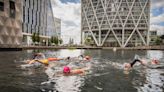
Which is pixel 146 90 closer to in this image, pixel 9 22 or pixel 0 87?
pixel 0 87

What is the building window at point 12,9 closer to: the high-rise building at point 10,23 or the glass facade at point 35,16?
the high-rise building at point 10,23

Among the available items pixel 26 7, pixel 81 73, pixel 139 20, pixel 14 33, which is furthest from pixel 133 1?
pixel 81 73

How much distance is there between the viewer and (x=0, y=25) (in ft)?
274

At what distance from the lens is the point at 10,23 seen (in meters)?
89.5

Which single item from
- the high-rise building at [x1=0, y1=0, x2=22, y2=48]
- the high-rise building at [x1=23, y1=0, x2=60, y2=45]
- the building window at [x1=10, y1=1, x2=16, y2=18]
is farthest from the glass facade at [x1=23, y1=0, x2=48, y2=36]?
the building window at [x1=10, y1=1, x2=16, y2=18]

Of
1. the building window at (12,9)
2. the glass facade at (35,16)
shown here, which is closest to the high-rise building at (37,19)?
the glass facade at (35,16)

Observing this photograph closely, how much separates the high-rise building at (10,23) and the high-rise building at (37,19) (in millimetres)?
40057

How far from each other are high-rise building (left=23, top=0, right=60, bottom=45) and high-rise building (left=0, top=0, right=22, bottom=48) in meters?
40.1

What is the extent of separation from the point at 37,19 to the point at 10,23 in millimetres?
78648

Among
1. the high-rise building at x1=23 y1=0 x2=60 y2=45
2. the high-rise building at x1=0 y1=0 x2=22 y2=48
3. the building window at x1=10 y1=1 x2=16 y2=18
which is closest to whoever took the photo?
the high-rise building at x1=0 y1=0 x2=22 y2=48

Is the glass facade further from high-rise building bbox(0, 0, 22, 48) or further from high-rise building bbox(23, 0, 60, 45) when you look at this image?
high-rise building bbox(0, 0, 22, 48)

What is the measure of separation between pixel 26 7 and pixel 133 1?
99.6 m

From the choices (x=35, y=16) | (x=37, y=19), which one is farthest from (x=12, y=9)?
(x=37, y=19)

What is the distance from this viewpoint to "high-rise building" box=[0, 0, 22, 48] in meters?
85.1
